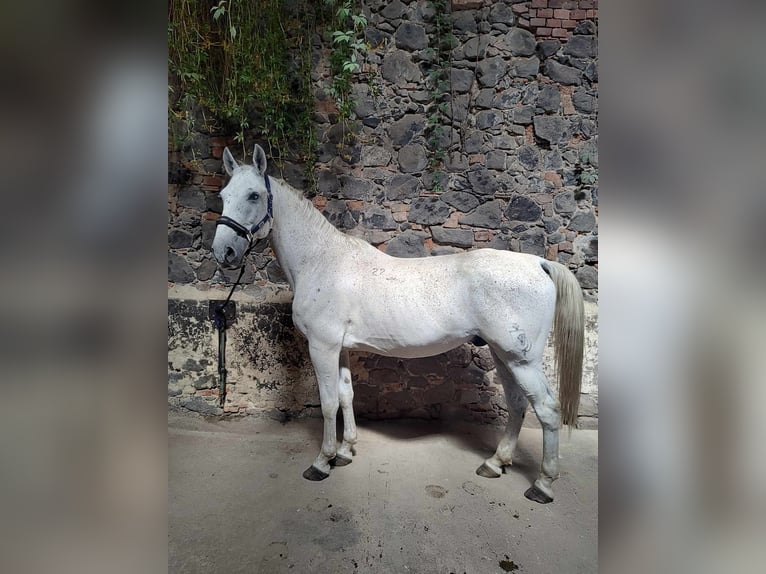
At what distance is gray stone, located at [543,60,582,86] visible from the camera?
2.30 metres

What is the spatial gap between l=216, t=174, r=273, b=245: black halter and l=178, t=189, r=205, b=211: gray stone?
0.94 m

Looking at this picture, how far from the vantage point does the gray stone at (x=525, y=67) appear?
230 centimetres

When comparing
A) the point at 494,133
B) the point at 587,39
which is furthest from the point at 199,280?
the point at 587,39

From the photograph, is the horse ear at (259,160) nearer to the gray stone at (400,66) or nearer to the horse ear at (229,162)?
the horse ear at (229,162)

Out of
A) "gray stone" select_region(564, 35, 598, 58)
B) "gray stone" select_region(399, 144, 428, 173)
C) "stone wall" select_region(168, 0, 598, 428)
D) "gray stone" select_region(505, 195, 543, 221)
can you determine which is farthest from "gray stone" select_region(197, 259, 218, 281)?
"gray stone" select_region(564, 35, 598, 58)

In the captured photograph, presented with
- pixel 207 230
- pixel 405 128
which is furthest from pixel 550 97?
pixel 207 230

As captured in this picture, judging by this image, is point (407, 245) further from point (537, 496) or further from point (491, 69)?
point (537, 496)

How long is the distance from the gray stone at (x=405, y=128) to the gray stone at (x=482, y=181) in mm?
460

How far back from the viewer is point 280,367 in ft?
7.74

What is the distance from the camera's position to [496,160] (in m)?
2.35
